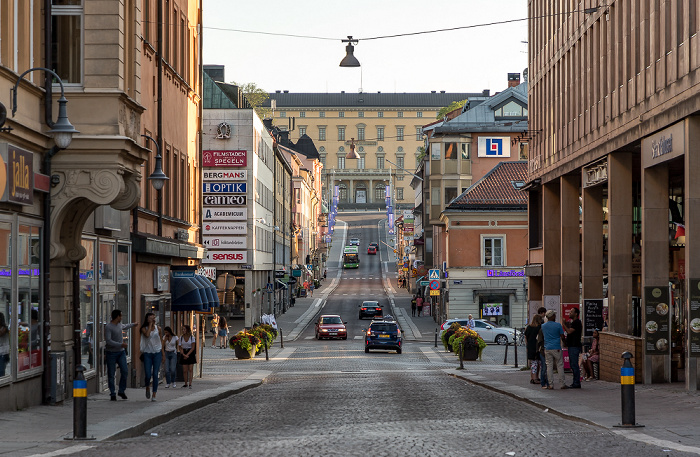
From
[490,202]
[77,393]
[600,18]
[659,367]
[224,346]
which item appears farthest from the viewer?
[490,202]

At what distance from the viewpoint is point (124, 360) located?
19828mm

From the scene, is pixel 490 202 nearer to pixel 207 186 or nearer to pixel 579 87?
pixel 207 186

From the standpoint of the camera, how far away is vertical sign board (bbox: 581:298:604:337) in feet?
96.4

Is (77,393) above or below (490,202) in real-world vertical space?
below

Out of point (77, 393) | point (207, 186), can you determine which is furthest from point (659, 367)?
point (207, 186)

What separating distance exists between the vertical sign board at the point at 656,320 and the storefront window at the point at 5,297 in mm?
13481

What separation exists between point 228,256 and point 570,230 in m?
29.4

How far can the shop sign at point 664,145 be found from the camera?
21.4 m

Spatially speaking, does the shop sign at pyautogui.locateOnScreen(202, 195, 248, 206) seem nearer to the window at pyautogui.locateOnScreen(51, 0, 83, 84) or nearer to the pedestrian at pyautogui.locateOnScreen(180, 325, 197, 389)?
the pedestrian at pyautogui.locateOnScreen(180, 325, 197, 389)

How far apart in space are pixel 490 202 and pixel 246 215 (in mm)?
14816

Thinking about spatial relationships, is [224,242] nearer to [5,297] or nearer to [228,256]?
[228,256]

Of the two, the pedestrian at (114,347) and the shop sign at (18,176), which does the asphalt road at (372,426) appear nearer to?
the pedestrian at (114,347)

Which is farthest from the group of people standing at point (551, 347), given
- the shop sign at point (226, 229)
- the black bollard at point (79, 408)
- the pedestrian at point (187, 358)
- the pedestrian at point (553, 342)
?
the shop sign at point (226, 229)

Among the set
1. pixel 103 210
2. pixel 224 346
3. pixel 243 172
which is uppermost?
pixel 243 172
